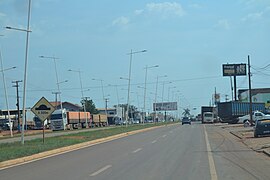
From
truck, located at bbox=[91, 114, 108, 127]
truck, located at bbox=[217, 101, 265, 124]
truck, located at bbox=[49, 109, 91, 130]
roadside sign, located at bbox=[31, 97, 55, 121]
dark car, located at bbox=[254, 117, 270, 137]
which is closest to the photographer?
roadside sign, located at bbox=[31, 97, 55, 121]

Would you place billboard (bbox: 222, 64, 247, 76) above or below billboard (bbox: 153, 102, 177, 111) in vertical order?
above

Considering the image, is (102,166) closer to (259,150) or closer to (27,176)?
(27,176)

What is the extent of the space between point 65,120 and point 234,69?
46957 mm

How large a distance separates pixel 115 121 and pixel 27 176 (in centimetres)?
12426

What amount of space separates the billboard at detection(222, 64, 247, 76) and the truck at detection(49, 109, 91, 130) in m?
37.4

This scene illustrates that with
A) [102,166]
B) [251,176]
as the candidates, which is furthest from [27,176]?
[251,176]

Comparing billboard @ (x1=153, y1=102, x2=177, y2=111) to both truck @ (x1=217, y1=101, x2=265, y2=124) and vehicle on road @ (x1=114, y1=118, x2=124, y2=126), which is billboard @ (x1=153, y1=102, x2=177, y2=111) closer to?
vehicle on road @ (x1=114, y1=118, x2=124, y2=126)

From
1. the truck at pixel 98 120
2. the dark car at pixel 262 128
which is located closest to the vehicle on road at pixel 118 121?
the truck at pixel 98 120

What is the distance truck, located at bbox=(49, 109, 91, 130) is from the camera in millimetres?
79562

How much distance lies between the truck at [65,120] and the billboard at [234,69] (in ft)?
123

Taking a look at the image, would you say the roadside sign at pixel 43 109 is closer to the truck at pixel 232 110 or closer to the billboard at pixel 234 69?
the truck at pixel 232 110

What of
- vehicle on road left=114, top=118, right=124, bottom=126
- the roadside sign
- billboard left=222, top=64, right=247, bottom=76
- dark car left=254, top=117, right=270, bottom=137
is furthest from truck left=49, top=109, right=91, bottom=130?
dark car left=254, top=117, right=270, bottom=137

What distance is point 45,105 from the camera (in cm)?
3269

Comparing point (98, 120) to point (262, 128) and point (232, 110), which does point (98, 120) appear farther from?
point (262, 128)
